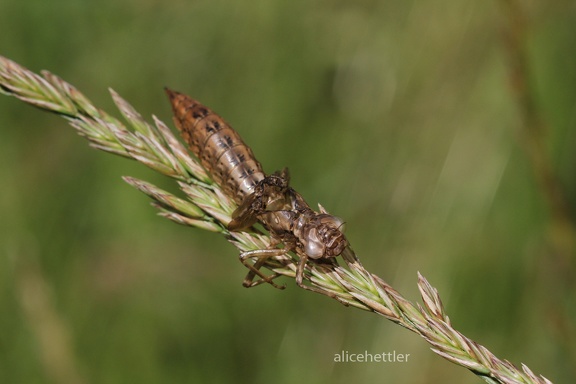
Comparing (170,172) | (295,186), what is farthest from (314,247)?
(295,186)

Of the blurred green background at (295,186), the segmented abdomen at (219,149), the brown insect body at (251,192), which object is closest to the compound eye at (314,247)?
the brown insect body at (251,192)

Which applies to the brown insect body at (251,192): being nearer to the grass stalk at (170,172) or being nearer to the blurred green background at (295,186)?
the grass stalk at (170,172)

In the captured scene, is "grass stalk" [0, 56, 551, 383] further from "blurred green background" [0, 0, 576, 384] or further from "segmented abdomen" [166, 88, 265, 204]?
"blurred green background" [0, 0, 576, 384]

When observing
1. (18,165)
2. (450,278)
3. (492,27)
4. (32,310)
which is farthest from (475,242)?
(18,165)

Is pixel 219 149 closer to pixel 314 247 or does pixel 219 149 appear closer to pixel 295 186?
pixel 314 247

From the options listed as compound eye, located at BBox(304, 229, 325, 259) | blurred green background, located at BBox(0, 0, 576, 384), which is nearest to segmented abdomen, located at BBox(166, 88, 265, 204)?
compound eye, located at BBox(304, 229, 325, 259)
